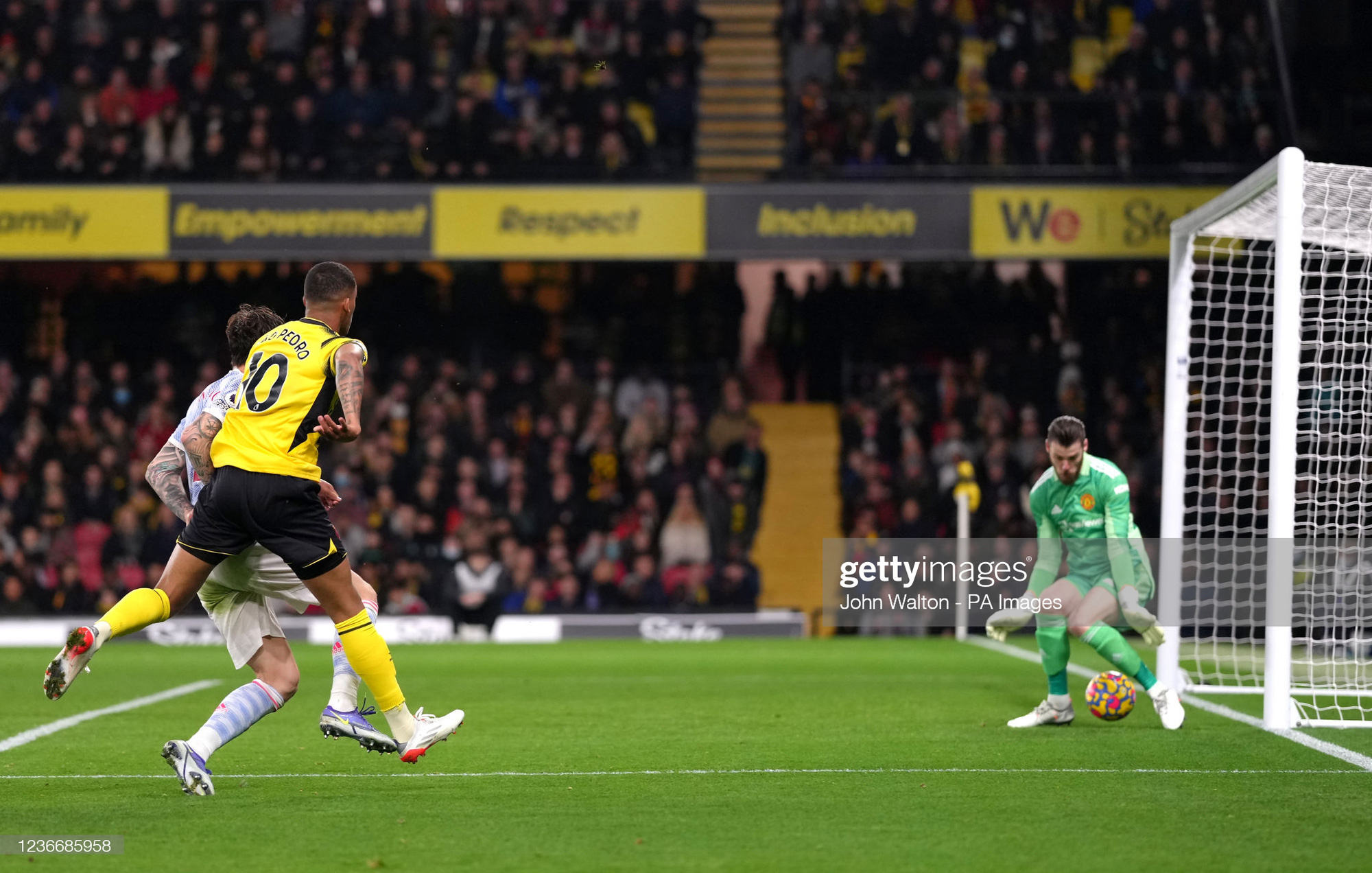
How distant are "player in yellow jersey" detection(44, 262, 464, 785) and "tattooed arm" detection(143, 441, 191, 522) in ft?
1.55

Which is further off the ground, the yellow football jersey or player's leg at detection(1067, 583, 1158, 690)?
the yellow football jersey

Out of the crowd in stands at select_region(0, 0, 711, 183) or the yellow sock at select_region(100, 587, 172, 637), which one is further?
the crowd in stands at select_region(0, 0, 711, 183)

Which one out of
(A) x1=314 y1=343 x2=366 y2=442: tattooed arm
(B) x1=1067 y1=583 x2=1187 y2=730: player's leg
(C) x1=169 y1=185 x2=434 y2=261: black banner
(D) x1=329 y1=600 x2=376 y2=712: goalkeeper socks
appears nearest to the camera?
(A) x1=314 y1=343 x2=366 y2=442: tattooed arm

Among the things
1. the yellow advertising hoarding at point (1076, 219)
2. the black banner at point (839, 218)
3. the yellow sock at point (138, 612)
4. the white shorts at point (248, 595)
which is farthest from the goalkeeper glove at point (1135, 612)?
the black banner at point (839, 218)

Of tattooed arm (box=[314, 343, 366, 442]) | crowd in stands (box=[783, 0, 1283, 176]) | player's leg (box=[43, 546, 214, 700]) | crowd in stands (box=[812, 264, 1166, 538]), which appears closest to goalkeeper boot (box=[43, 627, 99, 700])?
player's leg (box=[43, 546, 214, 700])

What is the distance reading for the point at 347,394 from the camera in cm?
579

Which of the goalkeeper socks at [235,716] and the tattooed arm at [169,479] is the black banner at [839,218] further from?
the goalkeeper socks at [235,716]

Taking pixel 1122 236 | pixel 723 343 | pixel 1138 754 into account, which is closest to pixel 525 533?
pixel 723 343

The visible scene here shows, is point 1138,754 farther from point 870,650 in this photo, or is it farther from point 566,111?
point 566,111

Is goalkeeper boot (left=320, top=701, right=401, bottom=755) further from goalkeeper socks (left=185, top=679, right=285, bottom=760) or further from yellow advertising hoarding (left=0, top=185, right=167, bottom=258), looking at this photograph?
yellow advertising hoarding (left=0, top=185, right=167, bottom=258)

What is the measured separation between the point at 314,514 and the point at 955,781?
2.77 m

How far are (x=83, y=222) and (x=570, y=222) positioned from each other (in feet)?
18.3

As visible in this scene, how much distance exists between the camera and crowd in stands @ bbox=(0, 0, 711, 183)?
19.1m

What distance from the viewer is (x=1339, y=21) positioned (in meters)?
20.1
